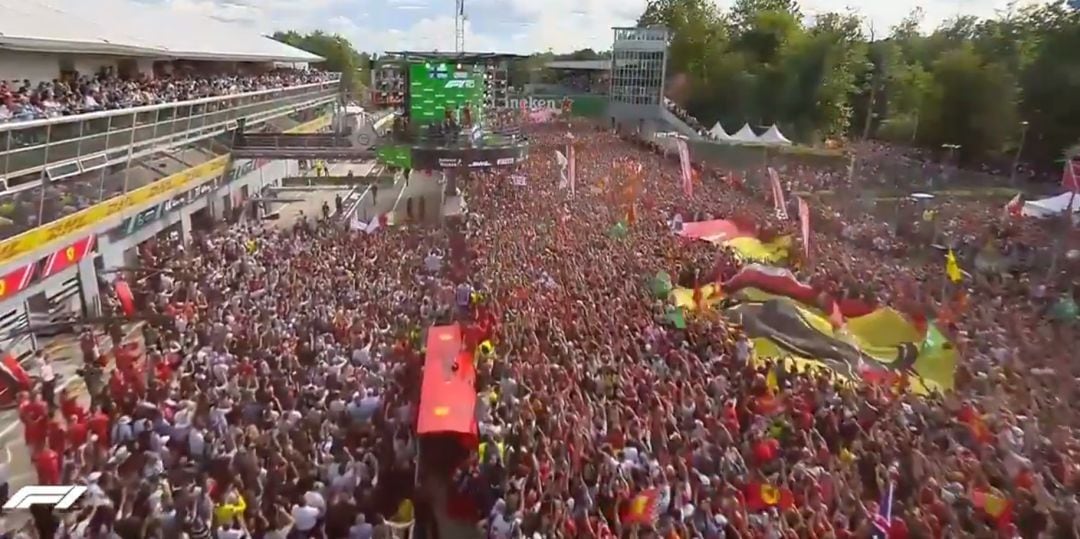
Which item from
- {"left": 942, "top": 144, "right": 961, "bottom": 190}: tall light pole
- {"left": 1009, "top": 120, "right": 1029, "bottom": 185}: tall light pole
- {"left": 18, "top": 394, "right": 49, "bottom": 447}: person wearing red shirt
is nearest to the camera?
{"left": 18, "top": 394, "right": 49, "bottom": 447}: person wearing red shirt

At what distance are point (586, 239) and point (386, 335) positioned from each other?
802cm

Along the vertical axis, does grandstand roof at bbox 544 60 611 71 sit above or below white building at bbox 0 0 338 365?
above

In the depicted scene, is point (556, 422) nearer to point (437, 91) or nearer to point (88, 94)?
point (88, 94)

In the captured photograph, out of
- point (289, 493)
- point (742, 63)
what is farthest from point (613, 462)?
point (742, 63)

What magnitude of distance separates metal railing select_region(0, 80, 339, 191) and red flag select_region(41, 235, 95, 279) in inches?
54.8

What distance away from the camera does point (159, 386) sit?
36.4 feet

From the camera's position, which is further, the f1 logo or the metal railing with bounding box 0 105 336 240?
the metal railing with bounding box 0 105 336 240

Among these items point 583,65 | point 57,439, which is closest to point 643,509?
point 57,439

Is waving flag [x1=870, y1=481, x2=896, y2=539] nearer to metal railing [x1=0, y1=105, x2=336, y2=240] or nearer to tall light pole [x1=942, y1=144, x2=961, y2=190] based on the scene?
metal railing [x1=0, y1=105, x2=336, y2=240]

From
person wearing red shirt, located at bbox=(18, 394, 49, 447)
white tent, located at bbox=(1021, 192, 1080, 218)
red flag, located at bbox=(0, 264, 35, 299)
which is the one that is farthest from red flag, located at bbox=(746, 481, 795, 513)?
white tent, located at bbox=(1021, 192, 1080, 218)

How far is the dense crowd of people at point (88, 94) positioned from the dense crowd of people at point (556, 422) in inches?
166

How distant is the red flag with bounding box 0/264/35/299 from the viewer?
1482 centimetres

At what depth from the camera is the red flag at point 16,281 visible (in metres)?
14.8

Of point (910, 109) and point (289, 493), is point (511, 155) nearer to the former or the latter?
point (289, 493)
